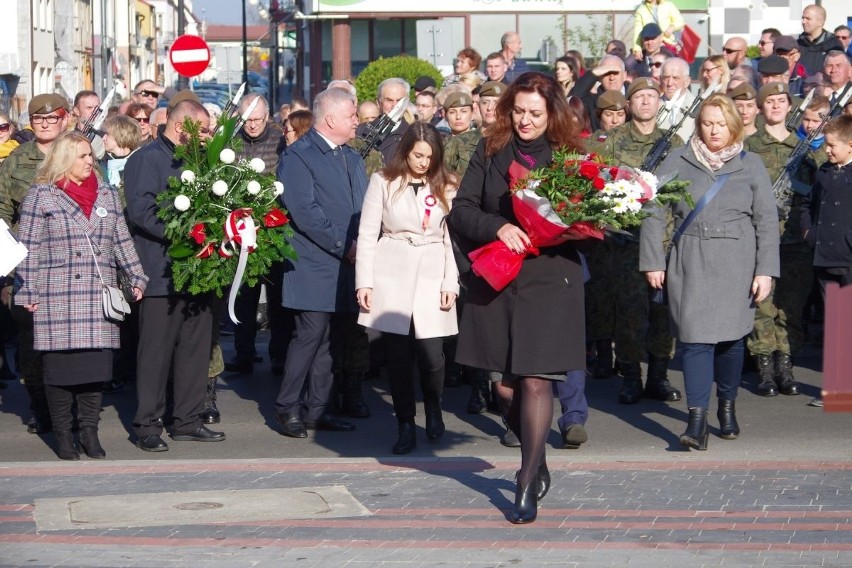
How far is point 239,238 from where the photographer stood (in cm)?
834

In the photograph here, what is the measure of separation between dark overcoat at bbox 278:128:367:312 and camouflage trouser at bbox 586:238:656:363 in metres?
2.01

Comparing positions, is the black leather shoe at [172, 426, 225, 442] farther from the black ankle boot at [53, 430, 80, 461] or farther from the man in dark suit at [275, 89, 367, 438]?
the black ankle boot at [53, 430, 80, 461]

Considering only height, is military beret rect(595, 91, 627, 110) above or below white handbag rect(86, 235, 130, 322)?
above

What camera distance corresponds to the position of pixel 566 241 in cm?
678

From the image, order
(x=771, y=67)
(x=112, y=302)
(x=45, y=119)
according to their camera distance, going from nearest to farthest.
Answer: (x=112, y=302)
(x=45, y=119)
(x=771, y=67)

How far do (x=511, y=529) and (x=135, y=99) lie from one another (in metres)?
8.65

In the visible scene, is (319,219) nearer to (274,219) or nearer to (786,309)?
(274,219)

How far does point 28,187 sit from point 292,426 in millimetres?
2355

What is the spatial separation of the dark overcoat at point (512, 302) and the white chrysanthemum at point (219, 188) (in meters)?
1.81

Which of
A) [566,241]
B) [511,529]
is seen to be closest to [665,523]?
[511,529]

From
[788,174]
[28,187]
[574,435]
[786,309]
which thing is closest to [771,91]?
[788,174]

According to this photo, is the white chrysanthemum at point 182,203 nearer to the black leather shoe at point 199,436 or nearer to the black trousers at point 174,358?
the black trousers at point 174,358

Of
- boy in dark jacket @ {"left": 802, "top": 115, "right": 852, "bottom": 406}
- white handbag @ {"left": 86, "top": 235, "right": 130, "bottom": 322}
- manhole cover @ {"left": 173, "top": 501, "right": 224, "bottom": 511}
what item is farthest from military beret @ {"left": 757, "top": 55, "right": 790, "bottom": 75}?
manhole cover @ {"left": 173, "top": 501, "right": 224, "bottom": 511}

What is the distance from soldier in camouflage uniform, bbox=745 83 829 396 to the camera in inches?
406
